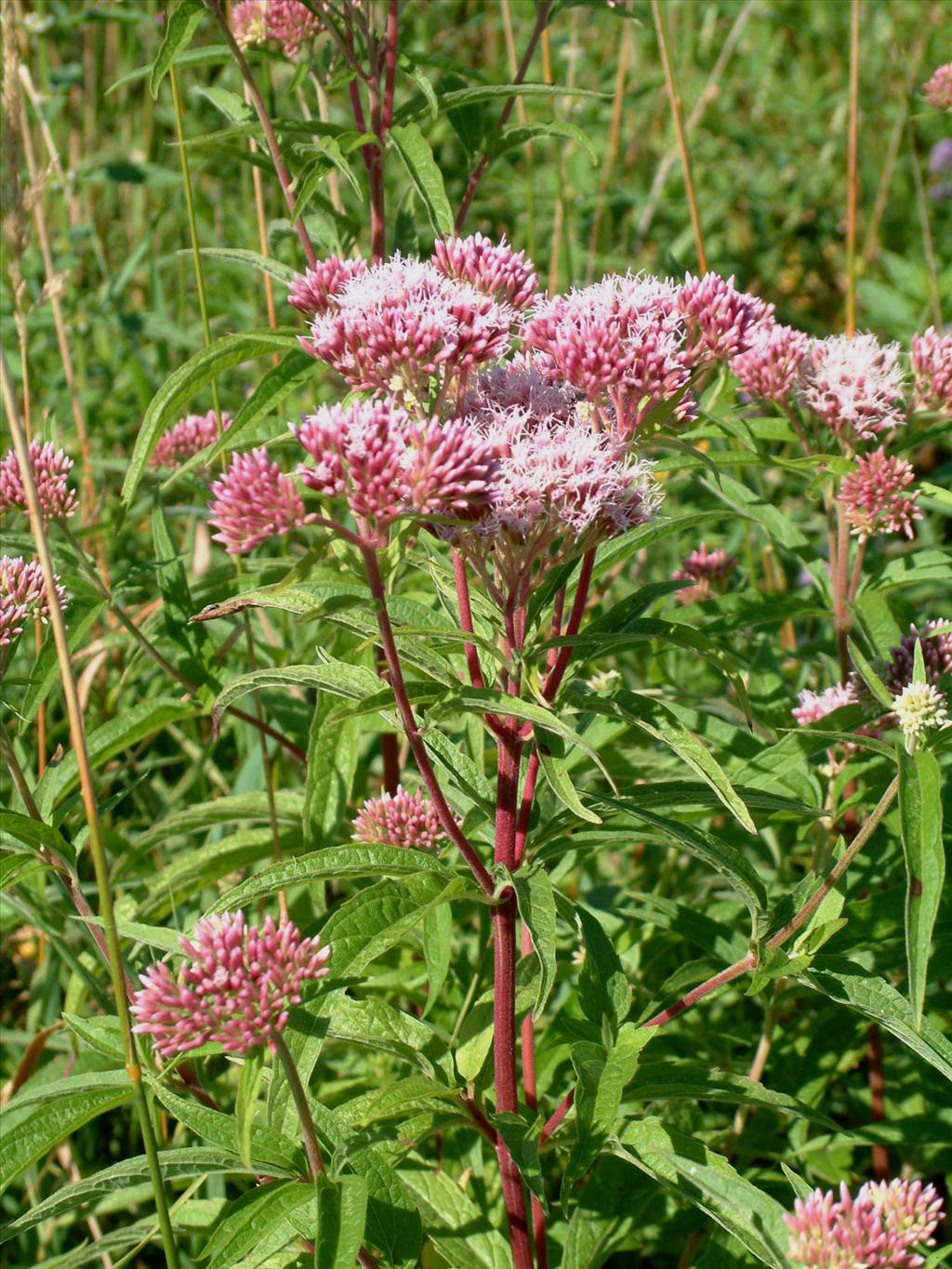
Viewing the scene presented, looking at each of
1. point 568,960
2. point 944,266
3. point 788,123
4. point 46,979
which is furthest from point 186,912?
point 788,123

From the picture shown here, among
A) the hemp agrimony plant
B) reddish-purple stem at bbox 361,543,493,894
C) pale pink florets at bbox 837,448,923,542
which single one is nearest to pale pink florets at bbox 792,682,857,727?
the hemp agrimony plant

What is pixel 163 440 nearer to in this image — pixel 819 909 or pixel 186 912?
pixel 186 912

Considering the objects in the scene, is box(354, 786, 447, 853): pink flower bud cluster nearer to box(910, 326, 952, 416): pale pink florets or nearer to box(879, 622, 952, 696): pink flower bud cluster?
box(879, 622, 952, 696): pink flower bud cluster

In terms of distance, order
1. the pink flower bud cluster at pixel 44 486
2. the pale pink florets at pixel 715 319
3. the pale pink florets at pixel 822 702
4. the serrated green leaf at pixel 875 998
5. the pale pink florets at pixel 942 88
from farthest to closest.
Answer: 1. the pale pink florets at pixel 942 88
2. the pink flower bud cluster at pixel 44 486
3. the pale pink florets at pixel 822 702
4. the pale pink florets at pixel 715 319
5. the serrated green leaf at pixel 875 998

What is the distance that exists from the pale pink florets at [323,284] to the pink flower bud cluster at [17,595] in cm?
69

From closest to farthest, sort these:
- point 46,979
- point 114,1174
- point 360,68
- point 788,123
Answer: point 114,1174 → point 360,68 → point 46,979 → point 788,123

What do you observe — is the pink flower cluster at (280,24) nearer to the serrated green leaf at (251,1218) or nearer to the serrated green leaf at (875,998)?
the serrated green leaf at (875,998)

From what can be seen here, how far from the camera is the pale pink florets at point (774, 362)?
2629 mm

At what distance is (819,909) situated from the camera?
2.07 metres

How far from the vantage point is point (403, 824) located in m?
2.34

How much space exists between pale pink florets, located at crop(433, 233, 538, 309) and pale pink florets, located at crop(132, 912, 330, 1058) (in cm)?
109

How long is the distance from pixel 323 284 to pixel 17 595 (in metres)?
0.80

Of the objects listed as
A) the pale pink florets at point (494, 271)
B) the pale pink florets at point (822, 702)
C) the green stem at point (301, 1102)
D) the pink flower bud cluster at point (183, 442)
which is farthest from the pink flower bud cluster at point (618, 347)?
the pink flower bud cluster at point (183, 442)

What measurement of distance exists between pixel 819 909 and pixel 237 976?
901 mm
